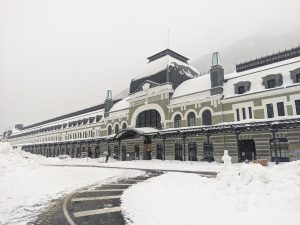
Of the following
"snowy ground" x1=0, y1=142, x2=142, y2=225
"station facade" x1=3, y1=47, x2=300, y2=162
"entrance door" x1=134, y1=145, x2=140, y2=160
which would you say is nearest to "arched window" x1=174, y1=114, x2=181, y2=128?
"station facade" x1=3, y1=47, x2=300, y2=162

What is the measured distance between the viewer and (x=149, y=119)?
38719 mm

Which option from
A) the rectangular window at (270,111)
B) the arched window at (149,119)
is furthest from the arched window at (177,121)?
the rectangular window at (270,111)

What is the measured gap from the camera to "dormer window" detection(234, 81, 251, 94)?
2897 cm

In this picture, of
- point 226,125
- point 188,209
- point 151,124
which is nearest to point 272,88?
point 226,125

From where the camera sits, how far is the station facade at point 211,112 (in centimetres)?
2491

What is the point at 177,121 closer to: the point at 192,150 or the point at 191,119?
the point at 191,119

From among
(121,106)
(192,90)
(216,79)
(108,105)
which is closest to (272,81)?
(216,79)

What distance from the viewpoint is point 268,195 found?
7426 millimetres

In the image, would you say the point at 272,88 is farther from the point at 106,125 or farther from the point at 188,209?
the point at 106,125

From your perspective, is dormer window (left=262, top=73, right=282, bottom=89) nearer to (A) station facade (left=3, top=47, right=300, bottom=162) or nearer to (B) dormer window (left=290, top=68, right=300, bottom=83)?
(A) station facade (left=3, top=47, right=300, bottom=162)

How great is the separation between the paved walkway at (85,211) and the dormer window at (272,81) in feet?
75.4

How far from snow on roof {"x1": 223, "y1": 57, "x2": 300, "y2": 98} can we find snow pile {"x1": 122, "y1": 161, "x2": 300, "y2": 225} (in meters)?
20.5

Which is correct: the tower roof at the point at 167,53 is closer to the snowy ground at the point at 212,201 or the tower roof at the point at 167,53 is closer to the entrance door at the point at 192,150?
the entrance door at the point at 192,150

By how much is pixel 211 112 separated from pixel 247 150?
21.0ft
